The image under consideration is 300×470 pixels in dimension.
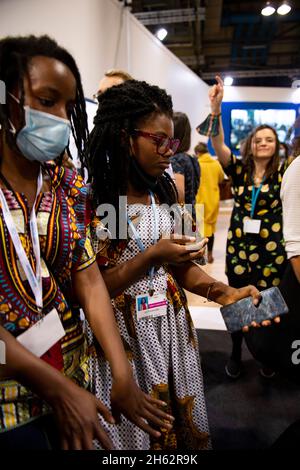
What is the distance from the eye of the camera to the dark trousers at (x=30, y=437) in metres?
0.78

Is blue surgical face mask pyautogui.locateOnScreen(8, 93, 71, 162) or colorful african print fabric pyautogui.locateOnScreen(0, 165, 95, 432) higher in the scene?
blue surgical face mask pyautogui.locateOnScreen(8, 93, 71, 162)

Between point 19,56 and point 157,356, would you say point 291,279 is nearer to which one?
point 157,356

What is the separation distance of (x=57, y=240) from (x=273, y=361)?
4.18ft

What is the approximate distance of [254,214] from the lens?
2504 mm

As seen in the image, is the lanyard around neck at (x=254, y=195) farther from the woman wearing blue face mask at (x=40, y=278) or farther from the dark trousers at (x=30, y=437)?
the dark trousers at (x=30, y=437)

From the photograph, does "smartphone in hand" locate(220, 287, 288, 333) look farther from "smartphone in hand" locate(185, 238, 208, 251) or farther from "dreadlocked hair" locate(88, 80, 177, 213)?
"dreadlocked hair" locate(88, 80, 177, 213)

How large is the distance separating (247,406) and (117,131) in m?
1.90

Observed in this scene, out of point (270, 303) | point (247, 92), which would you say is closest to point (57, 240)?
point (270, 303)

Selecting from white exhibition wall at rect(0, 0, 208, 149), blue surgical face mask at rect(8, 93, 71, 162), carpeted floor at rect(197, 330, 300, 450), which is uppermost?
white exhibition wall at rect(0, 0, 208, 149)

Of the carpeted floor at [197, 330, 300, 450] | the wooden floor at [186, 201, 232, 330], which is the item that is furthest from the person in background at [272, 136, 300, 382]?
the carpeted floor at [197, 330, 300, 450]

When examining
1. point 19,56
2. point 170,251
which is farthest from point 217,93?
point 19,56

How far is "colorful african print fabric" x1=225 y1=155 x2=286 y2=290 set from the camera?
2430 mm

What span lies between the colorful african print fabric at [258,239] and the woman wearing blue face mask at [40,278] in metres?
1.77

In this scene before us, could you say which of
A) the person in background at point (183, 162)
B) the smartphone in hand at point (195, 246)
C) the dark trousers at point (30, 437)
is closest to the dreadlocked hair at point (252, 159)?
the person in background at point (183, 162)
